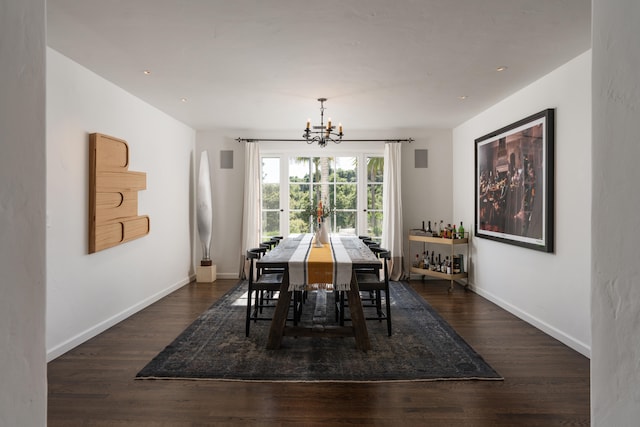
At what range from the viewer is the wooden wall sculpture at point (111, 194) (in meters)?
3.60

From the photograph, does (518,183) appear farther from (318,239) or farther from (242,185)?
(242,185)

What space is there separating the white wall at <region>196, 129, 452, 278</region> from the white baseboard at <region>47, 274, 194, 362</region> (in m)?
1.20

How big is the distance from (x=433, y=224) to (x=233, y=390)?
185 inches

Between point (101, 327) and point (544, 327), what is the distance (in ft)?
13.9

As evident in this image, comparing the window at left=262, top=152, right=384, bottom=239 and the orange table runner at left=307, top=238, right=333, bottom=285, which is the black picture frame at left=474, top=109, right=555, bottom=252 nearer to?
the window at left=262, top=152, right=384, bottom=239

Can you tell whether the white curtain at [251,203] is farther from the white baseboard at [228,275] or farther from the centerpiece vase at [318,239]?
the centerpiece vase at [318,239]

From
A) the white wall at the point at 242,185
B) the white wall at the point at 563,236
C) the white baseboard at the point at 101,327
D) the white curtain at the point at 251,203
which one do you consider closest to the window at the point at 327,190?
the white curtain at the point at 251,203

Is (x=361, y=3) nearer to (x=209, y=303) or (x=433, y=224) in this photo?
(x=209, y=303)

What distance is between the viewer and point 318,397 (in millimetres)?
2490
